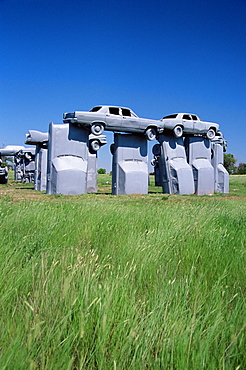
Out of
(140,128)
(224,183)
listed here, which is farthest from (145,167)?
(224,183)

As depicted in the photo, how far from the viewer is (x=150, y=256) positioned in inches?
113

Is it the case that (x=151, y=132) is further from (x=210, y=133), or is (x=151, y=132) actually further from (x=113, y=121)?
(x=210, y=133)

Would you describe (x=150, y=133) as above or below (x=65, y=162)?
above

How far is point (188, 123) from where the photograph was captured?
55.9ft

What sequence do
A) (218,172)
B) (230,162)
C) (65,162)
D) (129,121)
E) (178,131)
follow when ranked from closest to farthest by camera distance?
(65,162) < (129,121) < (178,131) < (218,172) < (230,162)

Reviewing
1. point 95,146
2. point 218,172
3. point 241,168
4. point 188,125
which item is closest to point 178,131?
point 188,125

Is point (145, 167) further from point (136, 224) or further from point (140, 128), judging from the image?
point (136, 224)

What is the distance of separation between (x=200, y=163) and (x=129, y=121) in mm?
5286

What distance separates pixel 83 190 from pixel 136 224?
10.7 metres

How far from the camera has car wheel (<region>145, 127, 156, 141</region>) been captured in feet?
51.6

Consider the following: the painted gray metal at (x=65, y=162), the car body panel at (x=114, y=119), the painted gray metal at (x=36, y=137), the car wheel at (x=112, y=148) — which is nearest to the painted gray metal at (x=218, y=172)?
the car body panel at (x=114, y=119)

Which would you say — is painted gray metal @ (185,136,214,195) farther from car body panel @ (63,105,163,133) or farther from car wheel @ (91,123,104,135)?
car wheel @ (91,123,104,135)

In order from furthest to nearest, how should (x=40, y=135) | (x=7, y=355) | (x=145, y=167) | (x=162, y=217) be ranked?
(x=40, y=135) < (x=145, y=167) < (x=162, y=217) < (x=7, y=355)

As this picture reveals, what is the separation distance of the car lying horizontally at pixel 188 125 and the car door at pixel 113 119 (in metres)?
2.56
